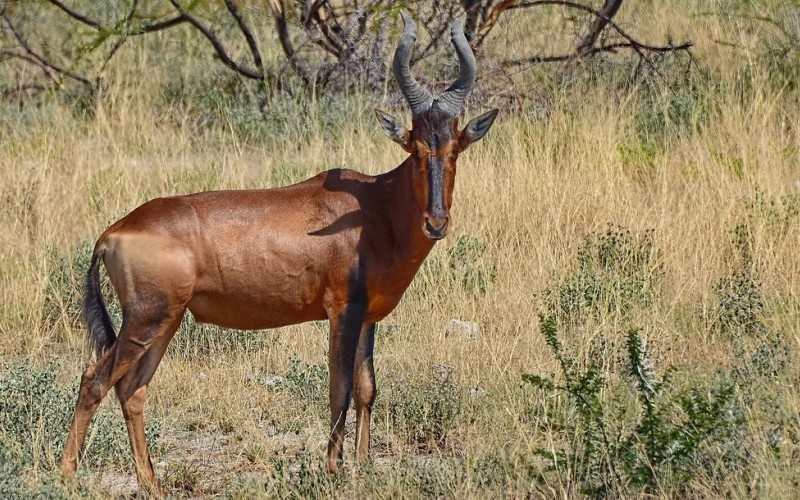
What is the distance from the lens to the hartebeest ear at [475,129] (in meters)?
6.46

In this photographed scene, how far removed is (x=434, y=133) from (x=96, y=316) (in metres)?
2.05

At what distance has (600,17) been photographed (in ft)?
43.7

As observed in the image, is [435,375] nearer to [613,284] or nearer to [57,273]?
[613,284]

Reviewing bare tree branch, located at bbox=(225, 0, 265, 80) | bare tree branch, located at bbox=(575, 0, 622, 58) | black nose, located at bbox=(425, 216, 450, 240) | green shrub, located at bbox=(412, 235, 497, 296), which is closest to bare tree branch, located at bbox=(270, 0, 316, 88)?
bare tree branch, located at bbox=(225, 0, 265, 80)

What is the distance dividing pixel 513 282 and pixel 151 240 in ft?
12.4

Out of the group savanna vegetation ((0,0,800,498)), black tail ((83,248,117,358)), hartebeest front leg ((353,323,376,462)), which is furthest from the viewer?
hartebeest front leg ((353,323,376,462))

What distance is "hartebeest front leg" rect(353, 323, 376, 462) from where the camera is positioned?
22.0ft

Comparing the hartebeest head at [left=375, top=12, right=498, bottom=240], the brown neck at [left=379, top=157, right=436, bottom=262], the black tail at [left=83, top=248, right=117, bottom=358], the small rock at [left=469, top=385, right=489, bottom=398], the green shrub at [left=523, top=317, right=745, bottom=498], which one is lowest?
the small rock at [left=469, top=385, right=489, bottom=398]

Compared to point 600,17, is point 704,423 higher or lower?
lower

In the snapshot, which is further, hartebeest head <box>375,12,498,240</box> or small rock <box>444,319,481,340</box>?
small rock <box>444,319,481,340</box>

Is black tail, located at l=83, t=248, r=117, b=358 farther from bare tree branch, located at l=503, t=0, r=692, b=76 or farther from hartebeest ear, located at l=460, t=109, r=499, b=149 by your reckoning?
bare tree branch, located at l=503, t=0, r=692, b=76

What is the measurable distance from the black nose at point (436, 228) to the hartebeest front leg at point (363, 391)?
80 cm

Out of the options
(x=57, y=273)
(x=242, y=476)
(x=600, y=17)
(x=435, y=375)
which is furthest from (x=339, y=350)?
(x=600, y=17)

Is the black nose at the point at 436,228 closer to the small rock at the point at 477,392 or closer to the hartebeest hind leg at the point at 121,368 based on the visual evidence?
the hartebeest hind leg at the point at 121,368
